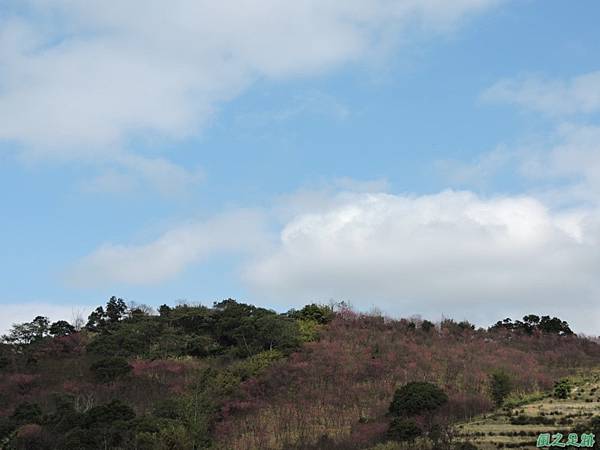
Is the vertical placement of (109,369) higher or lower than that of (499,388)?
higher

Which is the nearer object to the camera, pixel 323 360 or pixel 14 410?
pixel 14 410

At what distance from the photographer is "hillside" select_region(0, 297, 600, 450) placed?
26.2 meters

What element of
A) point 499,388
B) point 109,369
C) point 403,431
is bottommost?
point 403,431

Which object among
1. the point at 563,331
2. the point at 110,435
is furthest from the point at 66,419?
the point at 563,331

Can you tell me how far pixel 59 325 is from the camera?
164ft

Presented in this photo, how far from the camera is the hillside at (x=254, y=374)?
26.2 metres

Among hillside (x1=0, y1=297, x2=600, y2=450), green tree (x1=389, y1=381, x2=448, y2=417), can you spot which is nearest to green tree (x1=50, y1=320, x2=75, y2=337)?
hillside (x1=0, y1=297, x2=600, y2=450)

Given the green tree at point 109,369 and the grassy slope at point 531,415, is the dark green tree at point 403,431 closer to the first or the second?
the grassy slope at point 531,415

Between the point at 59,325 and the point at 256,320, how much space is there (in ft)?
56.8

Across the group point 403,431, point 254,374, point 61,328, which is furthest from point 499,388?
point 61,328

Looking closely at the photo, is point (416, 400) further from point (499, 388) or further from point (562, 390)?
point (562, 390)

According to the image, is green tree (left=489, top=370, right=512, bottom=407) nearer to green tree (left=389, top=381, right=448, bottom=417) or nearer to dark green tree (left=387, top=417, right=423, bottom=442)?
green tree (left=389, top=381, right=448, bottom=417)

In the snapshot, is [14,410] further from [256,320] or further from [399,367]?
[399,367]

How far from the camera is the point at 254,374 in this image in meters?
35.2
